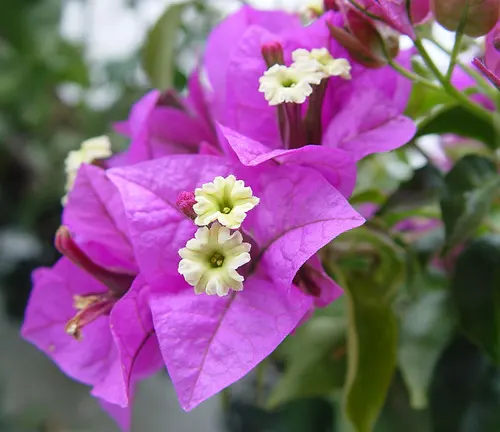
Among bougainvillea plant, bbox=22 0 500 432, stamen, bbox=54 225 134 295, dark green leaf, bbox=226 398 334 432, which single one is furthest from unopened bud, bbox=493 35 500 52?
dark green leaf, bbox=226 398 334 432

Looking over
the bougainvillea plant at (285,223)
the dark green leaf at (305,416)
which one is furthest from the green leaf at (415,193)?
the dark green leaf at (305,416)

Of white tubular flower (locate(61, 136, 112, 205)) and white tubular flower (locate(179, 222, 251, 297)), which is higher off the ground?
white tubular flower (locate(179, 222, 251, 297))

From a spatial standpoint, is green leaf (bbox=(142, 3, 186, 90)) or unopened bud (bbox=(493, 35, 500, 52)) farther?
green leaf (bbox=(142, 3, 186, 90))

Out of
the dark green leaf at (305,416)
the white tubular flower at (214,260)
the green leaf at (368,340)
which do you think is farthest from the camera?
the dark green leaf at (305,416)

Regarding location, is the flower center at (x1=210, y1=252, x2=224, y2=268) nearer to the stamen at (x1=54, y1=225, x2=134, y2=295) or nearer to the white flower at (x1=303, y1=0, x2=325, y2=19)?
the stamen at (x1=54, y1=225, x2=134, y2=295)

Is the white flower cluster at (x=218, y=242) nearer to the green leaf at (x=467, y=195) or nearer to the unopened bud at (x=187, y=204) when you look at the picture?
the unopened bud at (x=187, y=204)

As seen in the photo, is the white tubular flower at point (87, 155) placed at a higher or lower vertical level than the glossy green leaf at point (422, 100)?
higher

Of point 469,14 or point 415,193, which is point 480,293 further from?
point 469,14

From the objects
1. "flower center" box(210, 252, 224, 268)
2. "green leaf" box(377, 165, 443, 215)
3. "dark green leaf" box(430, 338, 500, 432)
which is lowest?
"dark green leaf" box(430, 338, 500, 432)
